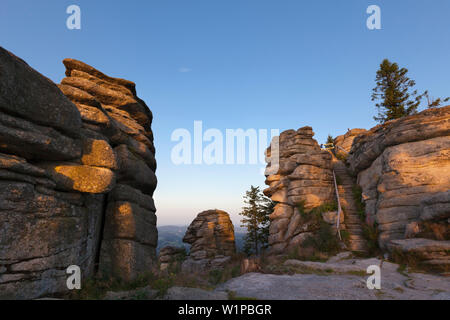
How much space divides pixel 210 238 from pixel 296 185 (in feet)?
55.2

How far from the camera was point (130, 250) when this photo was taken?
1058 cm

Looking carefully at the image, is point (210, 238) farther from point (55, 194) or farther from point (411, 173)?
point (55, 194)

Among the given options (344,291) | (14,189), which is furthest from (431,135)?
(14,189)

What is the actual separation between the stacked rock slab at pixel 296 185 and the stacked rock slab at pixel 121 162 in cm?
1309

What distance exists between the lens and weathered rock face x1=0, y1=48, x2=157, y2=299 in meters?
6.54

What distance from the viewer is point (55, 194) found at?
7855 mm

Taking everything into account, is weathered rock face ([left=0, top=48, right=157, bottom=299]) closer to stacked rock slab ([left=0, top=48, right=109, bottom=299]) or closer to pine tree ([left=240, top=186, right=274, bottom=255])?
stacked rock slab ([left=0, top=48, right=109, bottom=299])

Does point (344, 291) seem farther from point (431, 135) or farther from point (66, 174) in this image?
point (431, 135)

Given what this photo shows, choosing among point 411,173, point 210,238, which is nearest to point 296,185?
point 411,173

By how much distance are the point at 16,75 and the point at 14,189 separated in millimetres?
3779

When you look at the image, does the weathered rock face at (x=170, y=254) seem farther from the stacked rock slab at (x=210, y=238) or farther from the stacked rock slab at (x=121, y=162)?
the stacked rock slab at (x=121, y=162)

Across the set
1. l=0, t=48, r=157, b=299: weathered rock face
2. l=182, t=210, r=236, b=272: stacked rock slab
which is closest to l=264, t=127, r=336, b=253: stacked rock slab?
l=182, t=210, r=236, b=272: stacked rock slab
